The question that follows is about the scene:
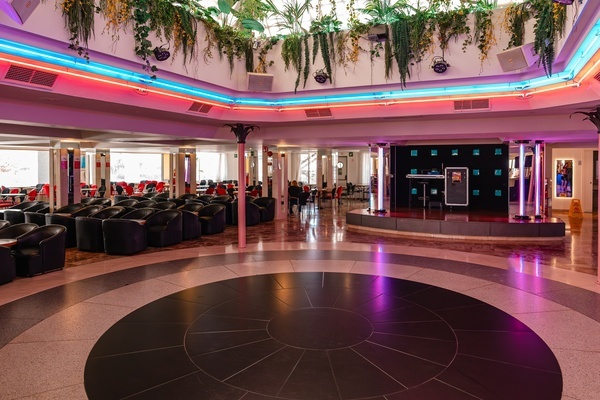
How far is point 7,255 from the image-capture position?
6809mm

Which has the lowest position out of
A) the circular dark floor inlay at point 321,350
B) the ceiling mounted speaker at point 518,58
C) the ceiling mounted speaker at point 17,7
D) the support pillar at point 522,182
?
the circular dark floor inlay at point 321,350

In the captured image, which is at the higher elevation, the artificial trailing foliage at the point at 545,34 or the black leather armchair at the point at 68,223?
the artificial trailing foliage at the point at 545,34

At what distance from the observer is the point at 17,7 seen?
3998 millimetres

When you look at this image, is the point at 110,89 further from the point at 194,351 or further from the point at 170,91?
the point at 194,351

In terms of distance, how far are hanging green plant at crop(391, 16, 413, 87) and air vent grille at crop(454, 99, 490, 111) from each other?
1580 mm

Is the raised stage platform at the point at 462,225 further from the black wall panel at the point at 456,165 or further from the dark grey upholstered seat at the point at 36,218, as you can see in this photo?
the dark grey upholstered seat at the point at 36,218

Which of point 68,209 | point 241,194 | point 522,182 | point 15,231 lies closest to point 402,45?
point 241,194

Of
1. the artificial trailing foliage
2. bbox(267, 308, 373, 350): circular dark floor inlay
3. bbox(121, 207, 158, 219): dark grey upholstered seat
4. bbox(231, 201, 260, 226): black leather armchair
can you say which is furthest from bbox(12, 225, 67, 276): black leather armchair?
the artificial trailing foliage

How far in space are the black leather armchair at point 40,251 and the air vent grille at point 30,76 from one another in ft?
8.60

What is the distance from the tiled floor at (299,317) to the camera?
3625mm

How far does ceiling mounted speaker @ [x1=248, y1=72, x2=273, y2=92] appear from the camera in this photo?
9.65 meters

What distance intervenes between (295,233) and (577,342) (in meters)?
8.87

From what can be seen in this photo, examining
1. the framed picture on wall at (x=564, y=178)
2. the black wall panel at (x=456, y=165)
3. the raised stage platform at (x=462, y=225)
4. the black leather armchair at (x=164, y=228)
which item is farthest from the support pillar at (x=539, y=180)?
the black leather armchair at (x=164, y=228)

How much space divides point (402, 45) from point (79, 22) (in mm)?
5941
